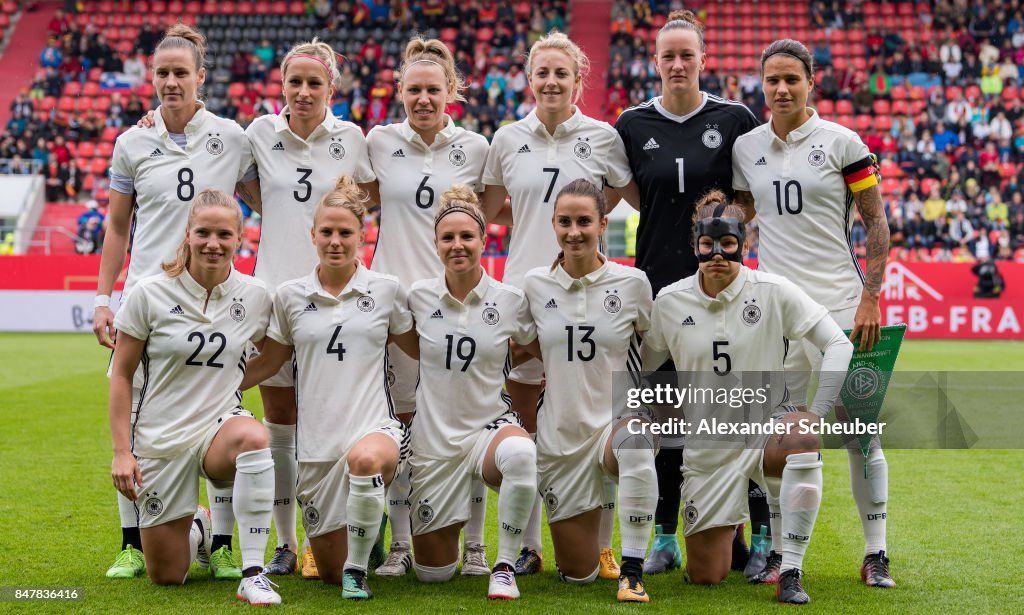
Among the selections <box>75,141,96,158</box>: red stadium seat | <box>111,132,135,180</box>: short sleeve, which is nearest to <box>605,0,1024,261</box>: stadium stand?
<box>75,141,96,158</box>: red stadium seat

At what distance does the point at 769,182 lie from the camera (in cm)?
484

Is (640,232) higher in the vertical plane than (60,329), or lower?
higher

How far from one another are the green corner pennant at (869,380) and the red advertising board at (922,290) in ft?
40.2

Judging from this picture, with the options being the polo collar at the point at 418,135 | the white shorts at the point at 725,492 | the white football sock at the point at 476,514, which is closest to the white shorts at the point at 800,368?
the white shorts at the point at 725,492

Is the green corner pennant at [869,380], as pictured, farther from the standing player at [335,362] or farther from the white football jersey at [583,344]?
the standing player at [335,362]

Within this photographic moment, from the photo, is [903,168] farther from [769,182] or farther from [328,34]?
[769,182]

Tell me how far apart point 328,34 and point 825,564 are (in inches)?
967

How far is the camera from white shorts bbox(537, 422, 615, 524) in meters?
4.59

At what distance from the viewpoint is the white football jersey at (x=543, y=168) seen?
5.09 meters

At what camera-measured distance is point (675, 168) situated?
5.00m


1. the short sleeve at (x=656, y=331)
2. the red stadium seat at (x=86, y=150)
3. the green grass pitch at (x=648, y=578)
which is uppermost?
the red stadium seat at (x=86, y=150)

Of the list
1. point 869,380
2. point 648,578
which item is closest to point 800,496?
point 869,380

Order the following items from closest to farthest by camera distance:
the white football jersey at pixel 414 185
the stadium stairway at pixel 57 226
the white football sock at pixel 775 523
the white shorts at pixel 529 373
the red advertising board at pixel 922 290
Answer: the white football sock at pixel 775 523 < the white shorts at pixel 529 373 < the white football jersey at pixel 414 185 < the red advertising board at pixel 922 290 < the stadium stairway at pixel 57 226

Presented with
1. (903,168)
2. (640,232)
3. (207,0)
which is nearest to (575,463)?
(640,232)
